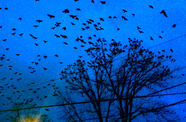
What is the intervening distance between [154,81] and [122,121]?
4129 mm

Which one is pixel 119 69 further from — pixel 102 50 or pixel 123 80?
pixel 102 50

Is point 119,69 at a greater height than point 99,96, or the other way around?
point 119,69

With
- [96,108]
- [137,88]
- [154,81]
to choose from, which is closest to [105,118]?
[96,108]

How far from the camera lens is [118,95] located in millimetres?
16047

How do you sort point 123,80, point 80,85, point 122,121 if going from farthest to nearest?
point 80,85 < point 123,80 < point 122,121

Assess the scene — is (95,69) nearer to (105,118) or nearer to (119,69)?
(119,69)

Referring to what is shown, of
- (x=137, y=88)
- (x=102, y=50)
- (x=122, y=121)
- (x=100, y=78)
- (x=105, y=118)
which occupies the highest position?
(x=102, y=50)

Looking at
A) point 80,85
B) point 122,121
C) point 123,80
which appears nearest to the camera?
point 122,121

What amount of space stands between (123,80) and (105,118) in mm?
3301

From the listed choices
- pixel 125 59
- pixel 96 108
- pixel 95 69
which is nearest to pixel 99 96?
pixel 96 108

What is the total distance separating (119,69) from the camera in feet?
55.3

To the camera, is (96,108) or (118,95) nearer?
(118,95)

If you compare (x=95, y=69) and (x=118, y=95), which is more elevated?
(x=95, y=69)

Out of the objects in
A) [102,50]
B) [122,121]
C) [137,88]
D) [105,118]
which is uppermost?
[102,50]
